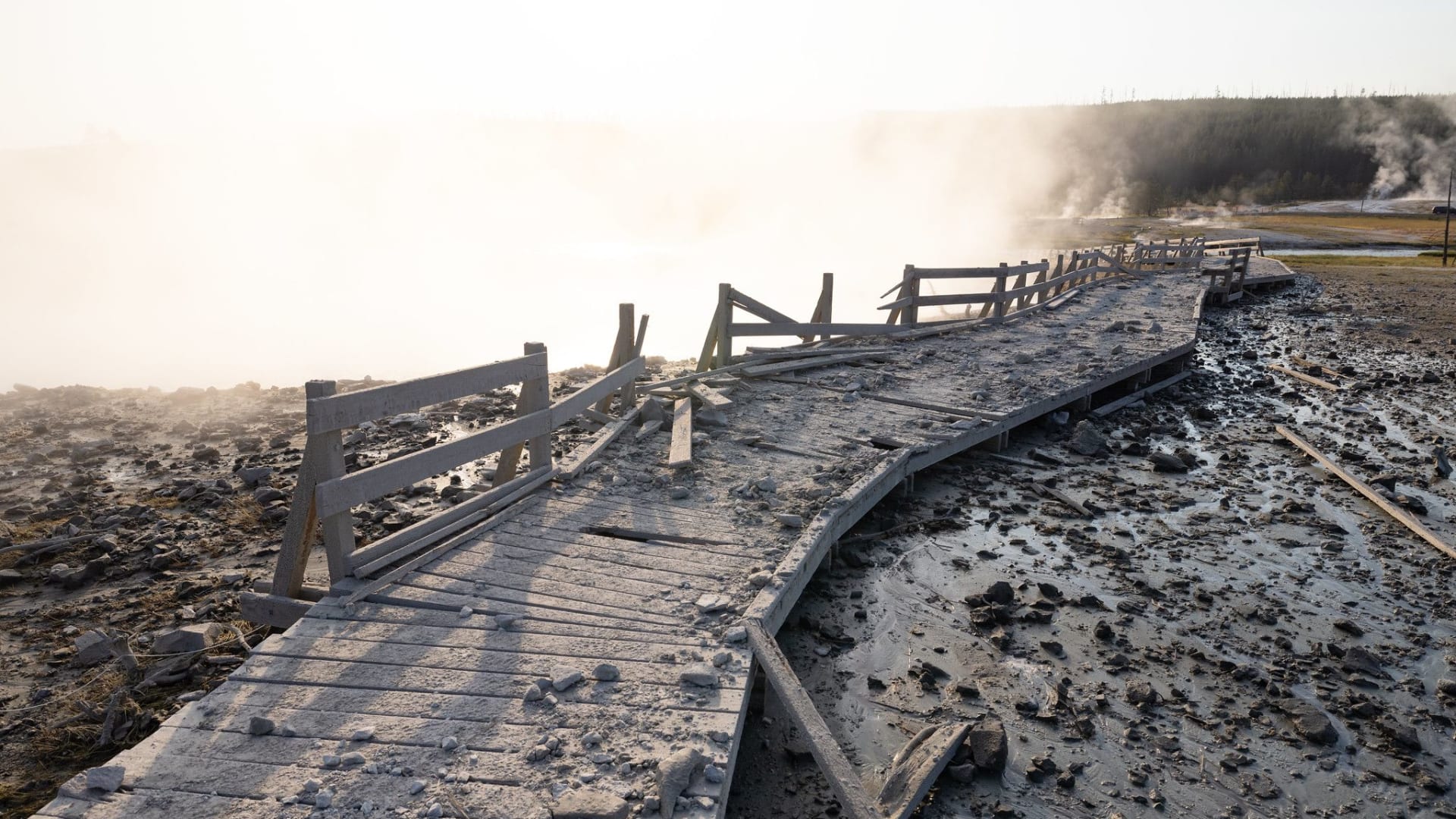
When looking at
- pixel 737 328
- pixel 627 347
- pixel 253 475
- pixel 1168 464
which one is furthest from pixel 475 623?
pixel 1168 464

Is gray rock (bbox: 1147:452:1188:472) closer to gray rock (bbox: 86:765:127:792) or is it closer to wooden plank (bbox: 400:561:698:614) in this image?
wooden plank (bbox: 400:561:698:614)

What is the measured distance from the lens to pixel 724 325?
39.3 feet

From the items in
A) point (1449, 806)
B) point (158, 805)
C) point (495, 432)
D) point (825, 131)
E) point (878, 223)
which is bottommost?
point (1449, 806)

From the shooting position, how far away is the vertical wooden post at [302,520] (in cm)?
483

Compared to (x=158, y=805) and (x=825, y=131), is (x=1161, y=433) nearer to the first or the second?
(x=158, y=805)

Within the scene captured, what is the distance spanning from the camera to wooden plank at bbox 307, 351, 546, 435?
4801 millimetres

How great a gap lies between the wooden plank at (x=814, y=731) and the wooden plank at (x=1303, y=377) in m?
15.0

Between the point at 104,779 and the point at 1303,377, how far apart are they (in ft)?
60.5

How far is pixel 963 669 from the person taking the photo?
5.93 meters

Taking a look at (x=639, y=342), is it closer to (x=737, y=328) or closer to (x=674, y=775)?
(x=737, y=328)

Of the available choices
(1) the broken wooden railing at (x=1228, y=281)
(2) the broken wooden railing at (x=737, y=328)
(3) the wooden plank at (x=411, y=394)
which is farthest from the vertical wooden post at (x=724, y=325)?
(1) the broken wooden railing at (x=1228, y=281)

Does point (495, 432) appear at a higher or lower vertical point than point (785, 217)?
lower

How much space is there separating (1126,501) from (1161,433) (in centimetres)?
359

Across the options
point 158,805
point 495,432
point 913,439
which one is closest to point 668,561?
point 495,432
